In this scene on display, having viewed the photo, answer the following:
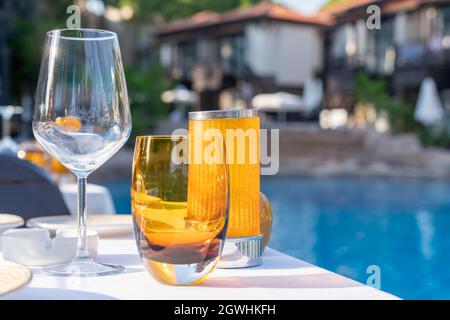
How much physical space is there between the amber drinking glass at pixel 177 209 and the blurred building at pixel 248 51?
26.3 meters

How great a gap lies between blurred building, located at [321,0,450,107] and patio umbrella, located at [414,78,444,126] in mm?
1773

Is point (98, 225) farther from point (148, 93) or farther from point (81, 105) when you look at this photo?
point (148, 93)

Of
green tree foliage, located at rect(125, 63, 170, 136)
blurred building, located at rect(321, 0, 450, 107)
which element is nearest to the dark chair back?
green tree foliage, located at rect(125, 63, 170, 136)

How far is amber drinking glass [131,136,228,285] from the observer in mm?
872

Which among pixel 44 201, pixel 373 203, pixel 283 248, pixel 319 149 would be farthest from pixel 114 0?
pixel 44 201

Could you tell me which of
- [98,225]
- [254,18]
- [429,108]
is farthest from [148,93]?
[98,225]

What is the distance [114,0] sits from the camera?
21.8 metres

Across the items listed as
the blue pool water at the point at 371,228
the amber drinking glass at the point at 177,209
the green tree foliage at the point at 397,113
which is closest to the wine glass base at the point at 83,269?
the amber drinking glass at the point at 177,209

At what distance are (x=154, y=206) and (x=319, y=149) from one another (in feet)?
60.8

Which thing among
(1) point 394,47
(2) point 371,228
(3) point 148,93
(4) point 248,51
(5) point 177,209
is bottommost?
(2) point 371,228

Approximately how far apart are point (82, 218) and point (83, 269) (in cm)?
7

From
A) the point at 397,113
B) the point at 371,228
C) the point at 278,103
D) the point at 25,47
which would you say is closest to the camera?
the point at 371,228

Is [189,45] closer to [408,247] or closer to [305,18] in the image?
[305,18]

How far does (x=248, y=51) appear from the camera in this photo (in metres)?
28.7
